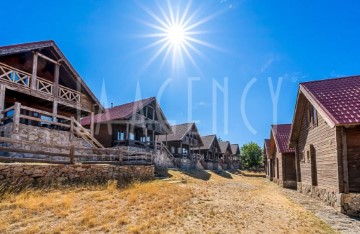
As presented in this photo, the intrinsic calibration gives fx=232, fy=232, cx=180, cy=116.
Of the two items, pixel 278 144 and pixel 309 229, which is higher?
pixel 278 144

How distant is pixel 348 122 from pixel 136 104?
2162 centimetres

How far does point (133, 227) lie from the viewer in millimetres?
6184

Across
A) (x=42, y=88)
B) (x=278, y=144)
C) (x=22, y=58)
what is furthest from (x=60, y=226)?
(x=278, y=144)

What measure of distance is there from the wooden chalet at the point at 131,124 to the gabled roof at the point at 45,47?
3.92m

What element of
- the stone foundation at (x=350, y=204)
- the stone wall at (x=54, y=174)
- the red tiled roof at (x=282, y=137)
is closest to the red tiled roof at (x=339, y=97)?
the stone foundation at (x=350, y=204)

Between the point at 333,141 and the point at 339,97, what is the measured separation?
93.8 inches

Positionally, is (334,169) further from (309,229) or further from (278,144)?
(278,144)

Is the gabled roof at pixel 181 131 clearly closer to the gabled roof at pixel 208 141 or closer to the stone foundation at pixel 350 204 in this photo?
the gabled roof at pixel 208 141

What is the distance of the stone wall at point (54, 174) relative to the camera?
887 centimetres

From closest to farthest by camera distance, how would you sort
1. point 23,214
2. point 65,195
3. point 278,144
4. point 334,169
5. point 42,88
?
point 23,214
point 65,195
point 334,169
point 42,88
point 278,144

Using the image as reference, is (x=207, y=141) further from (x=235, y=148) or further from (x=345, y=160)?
(x=345, y=160)

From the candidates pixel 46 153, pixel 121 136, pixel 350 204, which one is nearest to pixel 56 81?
pixel 46 153

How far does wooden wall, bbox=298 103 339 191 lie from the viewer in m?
11.1

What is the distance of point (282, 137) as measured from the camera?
80.1ft
